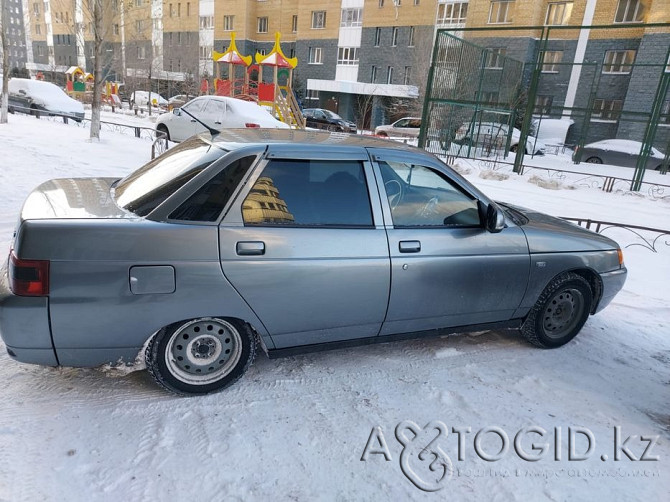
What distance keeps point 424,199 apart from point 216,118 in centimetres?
1187

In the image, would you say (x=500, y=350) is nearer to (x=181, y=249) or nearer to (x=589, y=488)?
(x=589, y=488)

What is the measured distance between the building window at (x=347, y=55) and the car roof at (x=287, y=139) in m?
39.5

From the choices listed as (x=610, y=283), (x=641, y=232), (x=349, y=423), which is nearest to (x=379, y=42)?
(x=641, y=232)

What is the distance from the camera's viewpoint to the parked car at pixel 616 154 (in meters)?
20.0

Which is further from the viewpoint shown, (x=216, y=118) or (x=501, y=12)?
(x=501, y=12)

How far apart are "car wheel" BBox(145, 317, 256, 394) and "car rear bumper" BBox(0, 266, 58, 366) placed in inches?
21.3

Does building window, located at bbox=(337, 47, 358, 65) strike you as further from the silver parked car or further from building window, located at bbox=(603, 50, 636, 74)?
the silver parked car

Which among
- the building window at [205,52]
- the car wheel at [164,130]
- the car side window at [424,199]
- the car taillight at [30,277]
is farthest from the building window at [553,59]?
the car taillight at [30,277]

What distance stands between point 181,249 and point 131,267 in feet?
0.91

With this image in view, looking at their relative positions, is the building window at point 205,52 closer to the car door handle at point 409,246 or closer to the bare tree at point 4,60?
the bare tree at point 4,60

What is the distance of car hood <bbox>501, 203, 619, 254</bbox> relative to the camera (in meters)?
3.64

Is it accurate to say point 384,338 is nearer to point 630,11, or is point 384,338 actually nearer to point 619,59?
point 619,59

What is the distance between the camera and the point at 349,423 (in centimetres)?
286

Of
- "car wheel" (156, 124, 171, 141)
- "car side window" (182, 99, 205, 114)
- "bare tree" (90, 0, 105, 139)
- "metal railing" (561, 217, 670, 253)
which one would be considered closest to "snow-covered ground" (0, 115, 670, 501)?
"metal railing" (561, 217, 670, 253)
